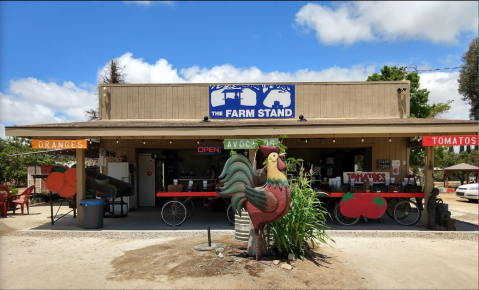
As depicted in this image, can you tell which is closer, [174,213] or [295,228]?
[295,228]

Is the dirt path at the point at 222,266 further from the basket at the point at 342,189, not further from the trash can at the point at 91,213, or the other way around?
the basket at the point at 342,189

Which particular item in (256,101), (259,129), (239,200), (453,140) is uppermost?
(256,101)

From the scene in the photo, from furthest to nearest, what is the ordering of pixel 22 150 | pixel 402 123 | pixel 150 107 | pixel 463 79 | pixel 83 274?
A: pixel 22 150
pixel 463 79
pixel 150 107
pixel 402 123
pixel 83 274

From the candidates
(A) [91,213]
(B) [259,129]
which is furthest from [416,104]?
(A) [91,213]

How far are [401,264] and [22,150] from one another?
33.0 metres

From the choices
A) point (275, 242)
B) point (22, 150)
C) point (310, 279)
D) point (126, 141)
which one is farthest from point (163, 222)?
point (22, 150)

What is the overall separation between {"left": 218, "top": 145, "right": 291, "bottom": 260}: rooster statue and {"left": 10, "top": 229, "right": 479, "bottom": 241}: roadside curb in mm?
2810

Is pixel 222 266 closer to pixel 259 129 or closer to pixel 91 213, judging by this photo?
pixel 259 129

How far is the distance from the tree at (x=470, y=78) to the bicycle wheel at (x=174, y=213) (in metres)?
26.3

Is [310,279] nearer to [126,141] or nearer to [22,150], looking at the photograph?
[126,141]

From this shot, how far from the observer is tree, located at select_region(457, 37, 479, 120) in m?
25.3

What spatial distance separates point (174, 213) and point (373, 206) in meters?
5.90

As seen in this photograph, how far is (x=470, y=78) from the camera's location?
84.5 feet

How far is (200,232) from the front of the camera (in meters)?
8.78
